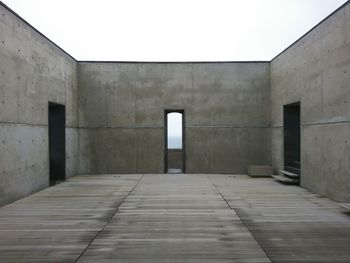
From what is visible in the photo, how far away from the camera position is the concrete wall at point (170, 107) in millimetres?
11648

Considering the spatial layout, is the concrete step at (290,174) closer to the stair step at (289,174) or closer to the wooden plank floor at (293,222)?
the stair step at (289,174)

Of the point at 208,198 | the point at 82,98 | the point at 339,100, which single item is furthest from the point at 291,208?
the point at 82,98

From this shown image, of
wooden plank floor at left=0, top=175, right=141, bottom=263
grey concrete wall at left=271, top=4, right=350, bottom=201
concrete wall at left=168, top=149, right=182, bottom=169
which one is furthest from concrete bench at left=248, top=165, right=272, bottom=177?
concrete wall at left=168, top=149, right=182, bottom=169

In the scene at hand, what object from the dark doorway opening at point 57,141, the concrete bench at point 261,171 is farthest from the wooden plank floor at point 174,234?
the concrete bench at point 261,171

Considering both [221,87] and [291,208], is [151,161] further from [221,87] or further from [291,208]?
[291,208]

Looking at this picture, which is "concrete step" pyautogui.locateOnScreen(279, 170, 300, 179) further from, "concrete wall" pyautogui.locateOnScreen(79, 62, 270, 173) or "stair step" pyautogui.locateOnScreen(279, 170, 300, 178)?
"concrete wall" pyautogui.locateOnScreen(79, 62, 270, 173)

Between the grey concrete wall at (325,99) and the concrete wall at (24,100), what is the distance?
556 centimetres

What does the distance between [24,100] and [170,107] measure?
16.8ft

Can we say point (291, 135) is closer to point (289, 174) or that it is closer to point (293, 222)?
point (289, 174)

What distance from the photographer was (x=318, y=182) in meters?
7.65

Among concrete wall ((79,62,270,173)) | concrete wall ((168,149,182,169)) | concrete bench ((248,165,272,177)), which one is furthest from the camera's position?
concrete wall ((168,149,182,169))

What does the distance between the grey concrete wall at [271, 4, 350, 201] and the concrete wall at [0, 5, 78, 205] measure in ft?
18.2

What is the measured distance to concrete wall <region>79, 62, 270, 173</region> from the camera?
11648 millimetres

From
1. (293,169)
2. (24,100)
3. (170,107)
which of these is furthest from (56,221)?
(170,107)
